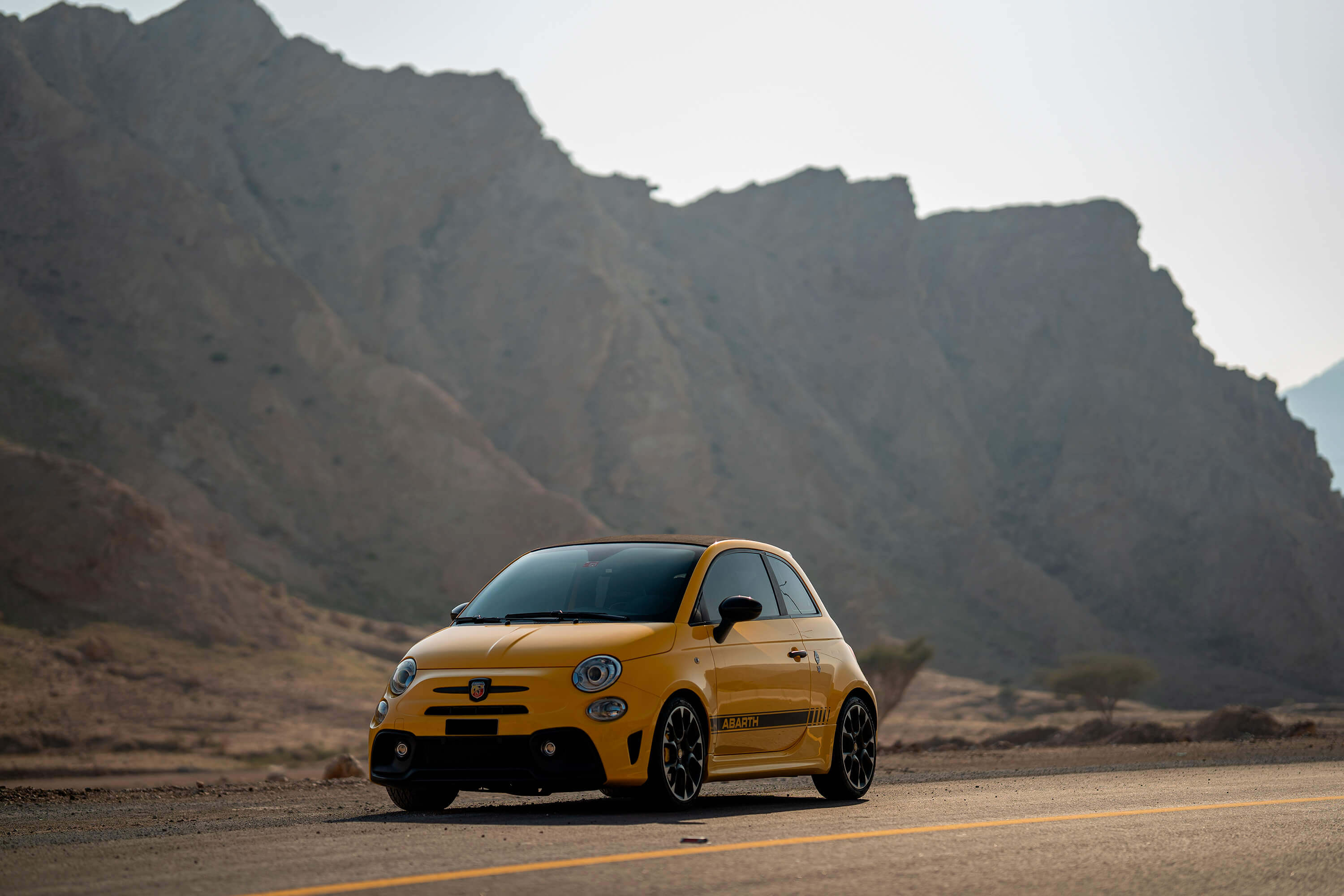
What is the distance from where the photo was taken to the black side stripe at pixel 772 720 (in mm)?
8297

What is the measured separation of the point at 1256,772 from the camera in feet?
42.0

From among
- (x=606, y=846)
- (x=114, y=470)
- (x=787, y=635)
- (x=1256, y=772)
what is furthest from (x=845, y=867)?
(x=114, y=470)

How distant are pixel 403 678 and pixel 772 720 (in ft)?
7.96

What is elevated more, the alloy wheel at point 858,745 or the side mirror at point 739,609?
the side mirror at point 739,609

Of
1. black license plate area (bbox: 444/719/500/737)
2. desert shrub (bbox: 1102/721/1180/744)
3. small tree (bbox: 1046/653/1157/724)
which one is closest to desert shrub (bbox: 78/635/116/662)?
desert shrub (bbox: 1102/721/1180/744)

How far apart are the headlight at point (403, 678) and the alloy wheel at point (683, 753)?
1.56m

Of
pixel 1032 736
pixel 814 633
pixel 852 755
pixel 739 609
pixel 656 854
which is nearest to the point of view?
pixel 656 854

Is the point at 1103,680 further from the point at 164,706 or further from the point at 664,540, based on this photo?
the point at 664,540

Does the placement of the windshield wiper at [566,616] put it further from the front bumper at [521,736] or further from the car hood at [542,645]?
the front bumper at [521,736]

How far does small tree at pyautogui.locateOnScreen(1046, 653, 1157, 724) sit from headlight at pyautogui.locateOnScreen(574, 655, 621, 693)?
1943 inches

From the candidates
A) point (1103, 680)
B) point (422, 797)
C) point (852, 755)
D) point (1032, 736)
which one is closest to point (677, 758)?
point (422, 797)

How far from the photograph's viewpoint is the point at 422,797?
27.5 ft

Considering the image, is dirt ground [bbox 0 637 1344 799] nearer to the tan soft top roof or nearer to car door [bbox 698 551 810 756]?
car door [bbox 698 551 810 756]

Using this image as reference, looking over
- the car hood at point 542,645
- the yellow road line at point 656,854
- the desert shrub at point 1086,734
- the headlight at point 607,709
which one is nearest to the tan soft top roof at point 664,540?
the car hood at point 542,645
